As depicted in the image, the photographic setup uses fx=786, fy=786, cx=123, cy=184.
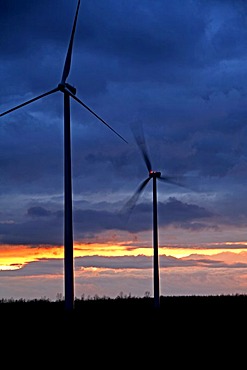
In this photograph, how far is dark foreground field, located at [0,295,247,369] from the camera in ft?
87.5

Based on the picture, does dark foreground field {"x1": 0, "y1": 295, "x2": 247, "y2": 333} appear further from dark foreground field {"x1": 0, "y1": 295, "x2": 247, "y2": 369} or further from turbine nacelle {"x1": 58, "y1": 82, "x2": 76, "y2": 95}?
turbine nacelle {"x1": 58, "y1": 82, "x2": 76, "y2": 95}

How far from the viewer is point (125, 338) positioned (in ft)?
105

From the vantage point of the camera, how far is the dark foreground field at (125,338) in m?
26.7

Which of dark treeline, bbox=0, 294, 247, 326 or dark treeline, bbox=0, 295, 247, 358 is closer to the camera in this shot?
dark treeline, bbox=0, 295, 247, 358

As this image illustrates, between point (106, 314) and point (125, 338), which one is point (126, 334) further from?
point (106, 314)

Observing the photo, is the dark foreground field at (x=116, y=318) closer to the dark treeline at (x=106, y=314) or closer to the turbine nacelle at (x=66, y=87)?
the dark treeline at (x=106, y=314)

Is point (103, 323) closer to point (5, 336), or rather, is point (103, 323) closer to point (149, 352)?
point (5, 336)

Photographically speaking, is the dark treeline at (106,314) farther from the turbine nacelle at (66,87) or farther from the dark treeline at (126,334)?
the turbine nacelle at (66,87)

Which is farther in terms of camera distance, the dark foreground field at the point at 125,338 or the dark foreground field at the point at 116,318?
the dark foreground field at the point at 116,318

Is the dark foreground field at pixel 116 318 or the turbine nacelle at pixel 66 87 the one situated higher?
the turbine nacelle at pixel 66 87

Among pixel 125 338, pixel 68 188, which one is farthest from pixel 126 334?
pixel 68 188

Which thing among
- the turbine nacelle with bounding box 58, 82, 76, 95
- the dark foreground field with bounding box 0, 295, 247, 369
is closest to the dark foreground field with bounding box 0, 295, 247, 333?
the dark foreground field with bounding box 0, 295, 247, 369

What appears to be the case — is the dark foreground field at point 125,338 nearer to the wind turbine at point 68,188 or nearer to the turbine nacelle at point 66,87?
the wind turbine at point 68,188

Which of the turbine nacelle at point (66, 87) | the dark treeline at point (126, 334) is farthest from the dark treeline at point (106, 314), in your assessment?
the turbine nacelle at point (66, 87)
